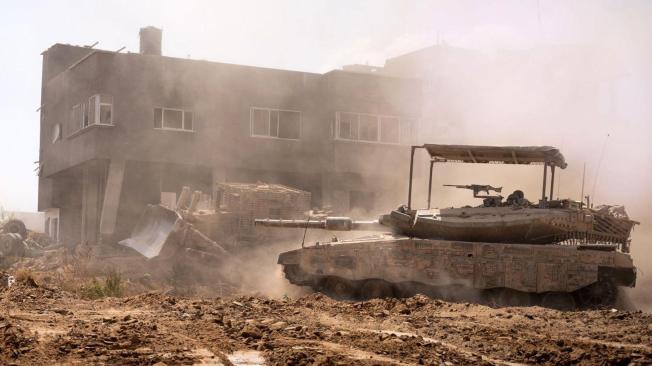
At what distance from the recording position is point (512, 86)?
3959 cm

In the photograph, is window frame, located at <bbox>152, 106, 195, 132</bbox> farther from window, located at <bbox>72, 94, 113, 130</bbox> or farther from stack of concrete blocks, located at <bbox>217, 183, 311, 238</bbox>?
stack of concrete blocks, located at <bbox>217, 183, 311, 238</bbox>

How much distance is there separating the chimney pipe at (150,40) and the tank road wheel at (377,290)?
2164 centimetres

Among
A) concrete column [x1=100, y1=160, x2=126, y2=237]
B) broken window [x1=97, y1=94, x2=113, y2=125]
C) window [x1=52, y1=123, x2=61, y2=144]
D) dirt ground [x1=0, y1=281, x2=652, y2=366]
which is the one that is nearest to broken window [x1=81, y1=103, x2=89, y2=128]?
broken window [x1=97, y1=94, x2=113, y2=125]

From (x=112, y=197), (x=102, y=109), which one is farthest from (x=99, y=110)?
(x=112, y=197)

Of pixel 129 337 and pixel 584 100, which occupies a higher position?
pixel 584 100

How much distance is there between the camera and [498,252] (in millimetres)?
16422

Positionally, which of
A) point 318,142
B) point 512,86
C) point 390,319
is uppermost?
point 512,86

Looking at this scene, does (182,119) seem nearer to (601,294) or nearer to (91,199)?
(91,199)

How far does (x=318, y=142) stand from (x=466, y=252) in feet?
60.2

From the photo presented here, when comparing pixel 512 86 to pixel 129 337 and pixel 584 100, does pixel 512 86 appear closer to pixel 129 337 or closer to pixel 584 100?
pixel 584 100

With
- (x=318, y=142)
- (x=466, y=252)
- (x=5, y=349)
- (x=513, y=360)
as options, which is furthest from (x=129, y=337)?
(x=318, y=142)

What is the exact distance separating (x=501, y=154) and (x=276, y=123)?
706 inches

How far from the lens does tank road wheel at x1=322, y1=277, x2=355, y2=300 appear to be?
1792 centimetres

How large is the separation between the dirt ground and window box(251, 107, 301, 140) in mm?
19757
